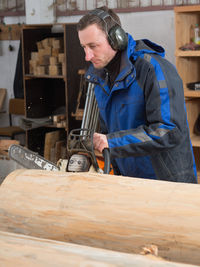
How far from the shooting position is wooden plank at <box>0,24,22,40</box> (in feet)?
22.7

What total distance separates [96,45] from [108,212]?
1.00 metres

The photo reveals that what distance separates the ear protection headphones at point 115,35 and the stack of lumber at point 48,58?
326 centimetres

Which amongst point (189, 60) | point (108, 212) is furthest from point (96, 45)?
point (189, 60)

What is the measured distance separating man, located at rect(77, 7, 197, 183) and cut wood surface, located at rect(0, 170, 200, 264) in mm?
494

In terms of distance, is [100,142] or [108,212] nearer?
[108,212]

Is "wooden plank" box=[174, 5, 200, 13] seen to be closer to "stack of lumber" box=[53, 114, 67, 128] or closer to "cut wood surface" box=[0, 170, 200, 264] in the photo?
"stack of lumber" box=[53, 114, 67, 128]

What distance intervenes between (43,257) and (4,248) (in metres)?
0.14

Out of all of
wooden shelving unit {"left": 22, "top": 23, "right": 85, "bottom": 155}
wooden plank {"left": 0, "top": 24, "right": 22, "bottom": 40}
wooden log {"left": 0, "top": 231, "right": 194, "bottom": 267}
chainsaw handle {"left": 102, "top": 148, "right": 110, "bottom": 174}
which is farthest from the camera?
wooden plank {"left": 0, "top": 24, "right": 22, "bottom": 40}

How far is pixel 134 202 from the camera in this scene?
169cm

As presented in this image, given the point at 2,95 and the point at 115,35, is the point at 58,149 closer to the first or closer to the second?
the point at 2,95

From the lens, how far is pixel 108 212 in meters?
1.68

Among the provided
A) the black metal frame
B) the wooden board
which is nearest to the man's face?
the black metal frame

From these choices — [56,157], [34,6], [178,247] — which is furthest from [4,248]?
[34,6]

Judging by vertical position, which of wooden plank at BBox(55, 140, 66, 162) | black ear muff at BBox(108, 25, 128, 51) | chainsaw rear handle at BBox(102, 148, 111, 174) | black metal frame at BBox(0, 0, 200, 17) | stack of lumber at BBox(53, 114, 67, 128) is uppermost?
black metal frame at BBox(0, 0, 200, 17)
